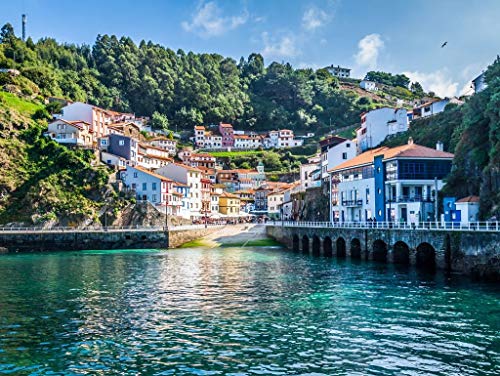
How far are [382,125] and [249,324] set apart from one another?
3216 inches

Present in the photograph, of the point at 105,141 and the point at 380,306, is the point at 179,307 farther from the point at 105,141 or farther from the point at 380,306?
the point at 105,141

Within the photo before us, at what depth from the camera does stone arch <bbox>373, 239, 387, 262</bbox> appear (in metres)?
58.8

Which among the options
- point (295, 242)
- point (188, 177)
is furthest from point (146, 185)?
point (295, 242)

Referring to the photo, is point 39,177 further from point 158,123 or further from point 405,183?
point 158,123

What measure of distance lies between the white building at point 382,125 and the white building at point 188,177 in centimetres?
4145

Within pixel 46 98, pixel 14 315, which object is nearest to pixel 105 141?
pixel 46 98

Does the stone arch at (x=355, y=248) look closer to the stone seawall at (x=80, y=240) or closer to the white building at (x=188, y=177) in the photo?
the stone seawall at (x=80, y=240)

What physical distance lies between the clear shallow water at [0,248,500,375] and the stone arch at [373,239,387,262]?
1037 cm

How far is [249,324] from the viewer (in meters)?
27.1

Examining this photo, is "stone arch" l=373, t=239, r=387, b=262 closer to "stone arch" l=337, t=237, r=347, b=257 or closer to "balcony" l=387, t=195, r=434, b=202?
"balcony" l=387, t=195, r=434, b=202

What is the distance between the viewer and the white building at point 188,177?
11950cm

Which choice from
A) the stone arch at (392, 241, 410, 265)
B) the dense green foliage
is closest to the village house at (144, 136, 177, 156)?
the dense green foliage

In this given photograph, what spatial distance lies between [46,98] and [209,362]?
135902mm

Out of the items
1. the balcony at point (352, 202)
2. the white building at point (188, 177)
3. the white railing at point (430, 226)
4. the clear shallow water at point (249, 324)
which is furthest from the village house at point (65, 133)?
the clear shallow water at point (249, 324)
